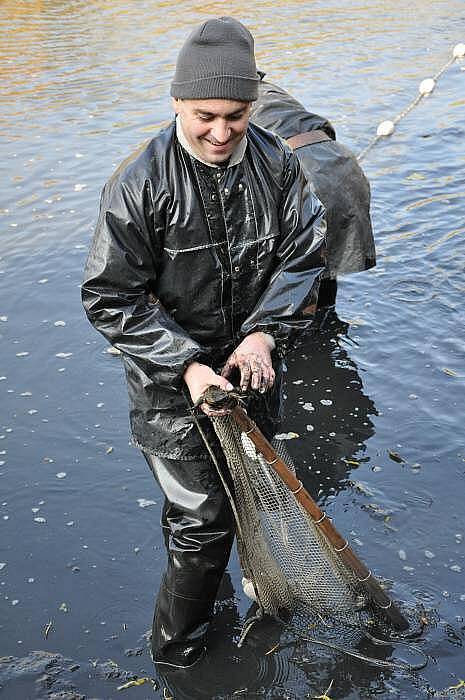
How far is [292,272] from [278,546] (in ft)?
3.90

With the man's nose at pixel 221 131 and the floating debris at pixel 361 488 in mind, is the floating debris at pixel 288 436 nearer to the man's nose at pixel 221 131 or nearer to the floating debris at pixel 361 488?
the floating debris at pixel 361 488

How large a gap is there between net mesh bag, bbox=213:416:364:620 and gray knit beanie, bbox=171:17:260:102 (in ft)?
3.79

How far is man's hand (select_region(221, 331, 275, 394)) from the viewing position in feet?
10.8

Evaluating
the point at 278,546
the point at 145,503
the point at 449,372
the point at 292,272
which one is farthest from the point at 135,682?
the point at 449,372

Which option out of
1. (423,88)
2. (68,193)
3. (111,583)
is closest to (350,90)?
(423,88)

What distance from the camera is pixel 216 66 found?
3.05 m

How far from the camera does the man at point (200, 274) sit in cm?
316

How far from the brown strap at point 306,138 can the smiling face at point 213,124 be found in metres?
3.30

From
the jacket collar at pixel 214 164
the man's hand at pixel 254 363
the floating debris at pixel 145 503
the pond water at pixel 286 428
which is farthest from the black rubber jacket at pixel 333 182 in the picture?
the man's hand at pixel 254 363

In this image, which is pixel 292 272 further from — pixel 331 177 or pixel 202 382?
pixel 331 177

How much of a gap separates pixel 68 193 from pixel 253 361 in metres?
6.74

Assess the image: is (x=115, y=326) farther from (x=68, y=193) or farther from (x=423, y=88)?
(x=423, y=88)

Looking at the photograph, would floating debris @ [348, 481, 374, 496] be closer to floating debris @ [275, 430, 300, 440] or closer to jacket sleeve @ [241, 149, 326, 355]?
floating debris @ [275, 430, 300, 440]

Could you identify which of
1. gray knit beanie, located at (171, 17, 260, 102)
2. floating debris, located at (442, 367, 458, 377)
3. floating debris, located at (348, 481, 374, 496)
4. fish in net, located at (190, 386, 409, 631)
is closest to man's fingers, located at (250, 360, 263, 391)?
fish in net, located at (190, 386, 409, 631)
